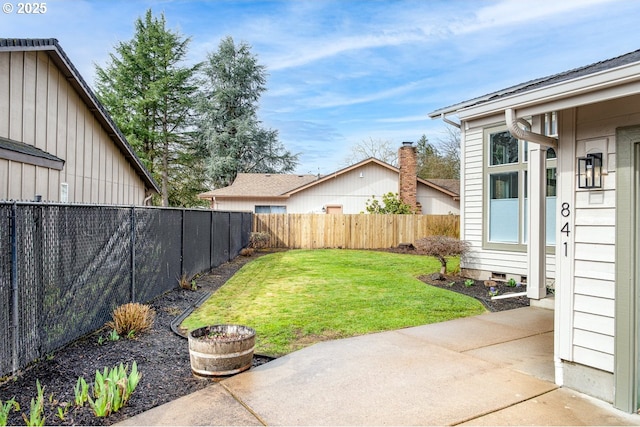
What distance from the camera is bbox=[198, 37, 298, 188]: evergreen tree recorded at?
30.4m

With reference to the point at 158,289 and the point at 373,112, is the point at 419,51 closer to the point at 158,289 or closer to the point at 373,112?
the point at 158,289

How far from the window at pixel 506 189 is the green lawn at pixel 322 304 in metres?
1.93

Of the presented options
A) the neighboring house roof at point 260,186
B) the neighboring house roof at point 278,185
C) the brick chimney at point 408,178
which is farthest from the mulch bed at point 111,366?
the neighboring house roof at point 260,186

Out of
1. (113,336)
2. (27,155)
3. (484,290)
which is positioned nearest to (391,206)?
(484,290)

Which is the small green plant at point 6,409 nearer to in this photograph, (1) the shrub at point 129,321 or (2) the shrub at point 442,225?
(1) the shrub at point 129,321

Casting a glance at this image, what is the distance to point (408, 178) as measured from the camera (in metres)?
20.3

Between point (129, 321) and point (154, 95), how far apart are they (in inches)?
1006

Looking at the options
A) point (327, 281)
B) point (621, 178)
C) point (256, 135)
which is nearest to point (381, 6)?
point (327, 281)

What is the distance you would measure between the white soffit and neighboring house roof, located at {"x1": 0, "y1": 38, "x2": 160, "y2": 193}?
7.06 m

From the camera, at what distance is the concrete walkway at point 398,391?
2.95 metres

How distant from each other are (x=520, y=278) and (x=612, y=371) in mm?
5707

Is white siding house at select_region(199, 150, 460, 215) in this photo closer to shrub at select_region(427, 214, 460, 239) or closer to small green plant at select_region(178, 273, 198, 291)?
shrub at select_region(427, 214, 460, 239)

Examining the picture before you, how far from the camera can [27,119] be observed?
7.11 metres

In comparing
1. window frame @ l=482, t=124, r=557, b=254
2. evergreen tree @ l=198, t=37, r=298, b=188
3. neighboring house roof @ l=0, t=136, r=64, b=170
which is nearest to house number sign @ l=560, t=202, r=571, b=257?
→ window frame @ l=482, t=124, r=557, b=254
